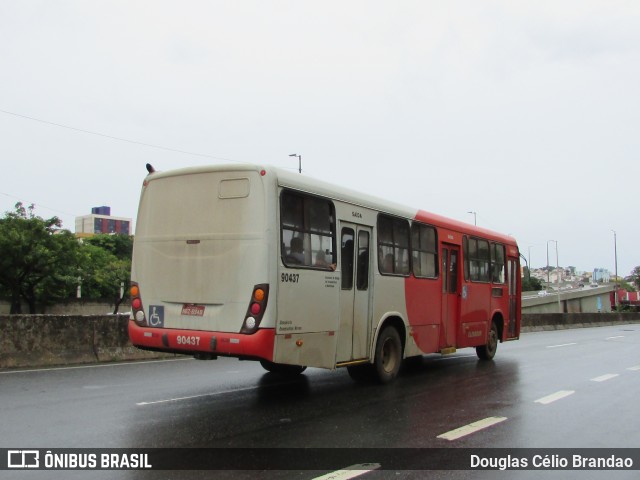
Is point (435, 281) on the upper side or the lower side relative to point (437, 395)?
upper

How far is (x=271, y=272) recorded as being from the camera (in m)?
7.61

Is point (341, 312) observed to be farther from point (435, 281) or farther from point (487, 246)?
point (487, 246)

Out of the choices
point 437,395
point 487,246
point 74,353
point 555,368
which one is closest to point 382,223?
point 437,395

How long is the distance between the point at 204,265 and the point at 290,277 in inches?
45.2

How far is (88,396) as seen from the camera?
29.1ft

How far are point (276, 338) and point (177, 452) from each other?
2.08 metres

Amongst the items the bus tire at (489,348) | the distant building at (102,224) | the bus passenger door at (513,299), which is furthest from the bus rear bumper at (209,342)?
the distant building at (102,224)

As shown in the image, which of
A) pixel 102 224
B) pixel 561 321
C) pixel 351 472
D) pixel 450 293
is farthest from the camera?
pixel 102 224

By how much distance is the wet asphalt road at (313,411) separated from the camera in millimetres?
6309

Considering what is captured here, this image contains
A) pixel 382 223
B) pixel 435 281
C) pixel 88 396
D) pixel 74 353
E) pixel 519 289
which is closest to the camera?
pixel 88 396

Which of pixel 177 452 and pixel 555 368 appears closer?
pixel 177 452

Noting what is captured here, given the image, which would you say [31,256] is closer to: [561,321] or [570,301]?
[561,321]

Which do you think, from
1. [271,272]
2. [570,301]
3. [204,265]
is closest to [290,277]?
[271,272]

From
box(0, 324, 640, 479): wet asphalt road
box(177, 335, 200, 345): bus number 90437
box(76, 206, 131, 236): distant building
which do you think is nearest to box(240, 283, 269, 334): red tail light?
box(177, 335, 200, 345): bus number 90437
